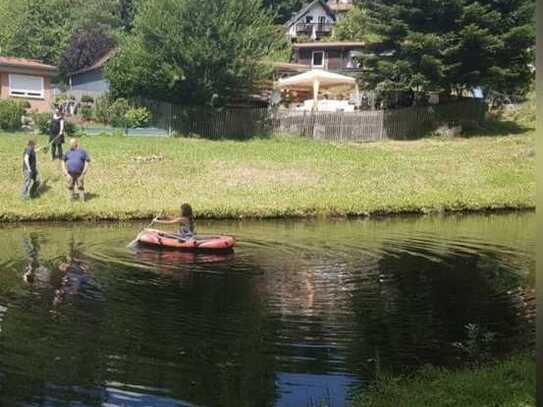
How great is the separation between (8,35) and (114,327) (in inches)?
2651

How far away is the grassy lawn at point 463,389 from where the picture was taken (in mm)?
7660

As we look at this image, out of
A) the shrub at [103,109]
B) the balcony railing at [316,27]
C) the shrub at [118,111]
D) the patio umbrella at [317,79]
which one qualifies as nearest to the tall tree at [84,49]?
the balcony railing at [316,27]

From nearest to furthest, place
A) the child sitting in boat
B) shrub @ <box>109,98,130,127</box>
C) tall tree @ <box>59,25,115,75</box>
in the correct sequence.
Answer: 1. the child sitting in boat
2. shrub @ <box>109,98,130,127</box>
3. tall tree @ <box>59,25,115,75</box>

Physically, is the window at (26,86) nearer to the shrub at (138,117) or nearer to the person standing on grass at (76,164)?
the shrub at (138,117)

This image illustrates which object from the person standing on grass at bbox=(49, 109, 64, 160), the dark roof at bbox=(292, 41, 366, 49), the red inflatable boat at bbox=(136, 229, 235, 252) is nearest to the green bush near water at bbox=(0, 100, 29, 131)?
the person standing on grass at bbox=(49, 109, 64, 160)

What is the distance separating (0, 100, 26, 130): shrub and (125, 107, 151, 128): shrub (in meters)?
5.69

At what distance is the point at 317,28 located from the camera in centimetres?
7831

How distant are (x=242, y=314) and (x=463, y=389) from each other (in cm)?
488

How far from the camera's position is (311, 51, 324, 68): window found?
70.7 m

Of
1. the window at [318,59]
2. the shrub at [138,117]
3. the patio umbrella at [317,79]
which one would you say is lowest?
the shrub at [138,117]

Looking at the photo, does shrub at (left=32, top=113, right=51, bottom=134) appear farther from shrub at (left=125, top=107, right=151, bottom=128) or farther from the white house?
the white house

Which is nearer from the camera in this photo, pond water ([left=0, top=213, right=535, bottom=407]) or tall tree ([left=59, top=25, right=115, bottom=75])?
pond water ([left=0, top=213, right=535, bottom=407])

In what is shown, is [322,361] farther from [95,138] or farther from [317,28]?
[317,28]

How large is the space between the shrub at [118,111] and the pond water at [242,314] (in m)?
22.8
